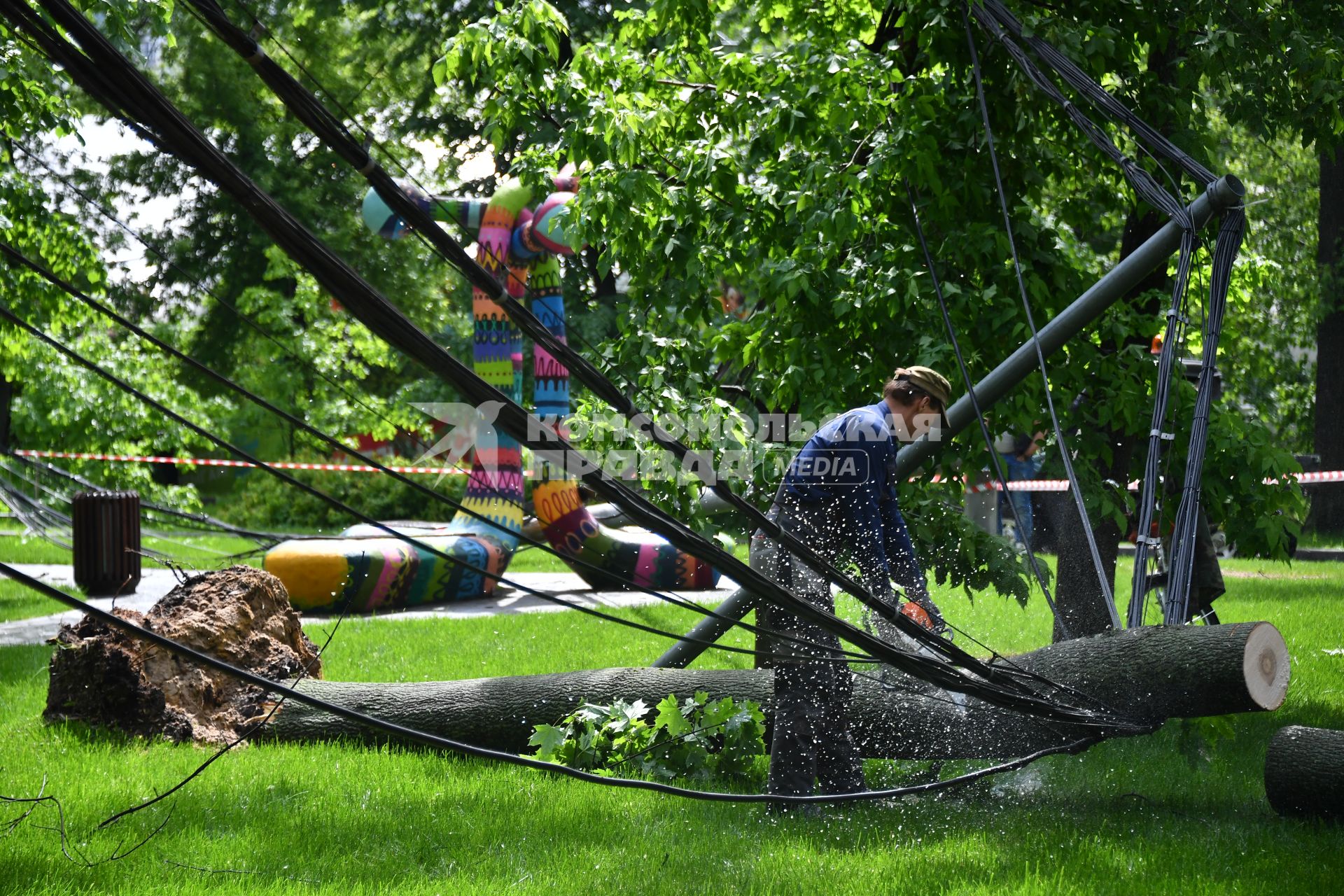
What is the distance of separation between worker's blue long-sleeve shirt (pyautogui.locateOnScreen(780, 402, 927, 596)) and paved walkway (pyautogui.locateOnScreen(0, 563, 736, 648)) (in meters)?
5.30

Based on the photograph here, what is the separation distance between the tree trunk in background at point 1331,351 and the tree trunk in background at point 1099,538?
1251 centimetres

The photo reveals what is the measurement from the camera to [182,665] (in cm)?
616

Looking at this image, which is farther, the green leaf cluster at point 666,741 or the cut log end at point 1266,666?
the green leaf cluster at point 666,741

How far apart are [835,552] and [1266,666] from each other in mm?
1683

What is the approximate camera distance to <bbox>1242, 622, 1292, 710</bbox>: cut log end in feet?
14.7


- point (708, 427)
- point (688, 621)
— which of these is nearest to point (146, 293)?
point (688, 621)

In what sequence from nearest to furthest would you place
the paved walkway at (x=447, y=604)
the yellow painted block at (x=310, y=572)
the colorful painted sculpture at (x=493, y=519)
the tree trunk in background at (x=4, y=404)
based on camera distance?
the paved walkway at (x=447, y=604)
the yellow painted block at (x=310, y=572)
the colorful painted sculpture at (x=493, y=519)
the tree trunk in background at (x=4, y=404)

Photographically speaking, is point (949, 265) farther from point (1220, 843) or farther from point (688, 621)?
point (688, 621)

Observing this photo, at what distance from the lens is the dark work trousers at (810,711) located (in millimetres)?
4965

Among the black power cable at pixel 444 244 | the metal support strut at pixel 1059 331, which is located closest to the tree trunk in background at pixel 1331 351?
the metal support strut at pixel 1059 331

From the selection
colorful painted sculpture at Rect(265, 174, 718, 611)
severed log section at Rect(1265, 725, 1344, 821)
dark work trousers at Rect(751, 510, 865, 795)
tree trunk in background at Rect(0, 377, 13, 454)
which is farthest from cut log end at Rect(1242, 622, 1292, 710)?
tree trunk in background at Rect(0, 377, 13, 454)

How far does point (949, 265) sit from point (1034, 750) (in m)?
2.68

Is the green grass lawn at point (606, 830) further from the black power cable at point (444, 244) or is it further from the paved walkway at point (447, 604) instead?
the paved walkway at point (447, 604)

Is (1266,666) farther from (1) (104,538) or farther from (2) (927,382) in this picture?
(1) (104,538)
